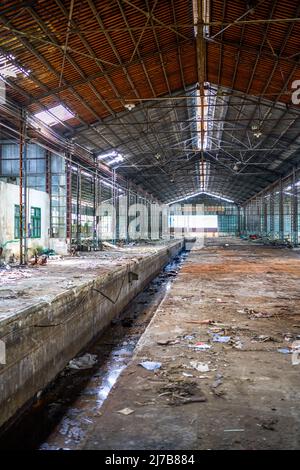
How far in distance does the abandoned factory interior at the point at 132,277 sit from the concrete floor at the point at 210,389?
2cm

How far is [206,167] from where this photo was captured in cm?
3384

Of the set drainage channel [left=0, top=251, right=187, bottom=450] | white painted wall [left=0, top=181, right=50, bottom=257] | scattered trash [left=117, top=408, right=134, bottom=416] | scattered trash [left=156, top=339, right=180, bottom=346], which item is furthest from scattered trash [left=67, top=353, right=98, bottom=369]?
white painted wall [left=0, top=181, right=50, bottom=257]

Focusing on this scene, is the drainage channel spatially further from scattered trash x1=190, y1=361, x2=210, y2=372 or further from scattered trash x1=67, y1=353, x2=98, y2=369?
scattered trash x1=190, y1=361, x2=210, y2=372

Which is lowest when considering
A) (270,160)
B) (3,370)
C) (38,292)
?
(3,370)

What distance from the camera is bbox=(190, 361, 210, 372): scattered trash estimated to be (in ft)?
13.0

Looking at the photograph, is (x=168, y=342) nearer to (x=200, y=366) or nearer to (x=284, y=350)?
(x=200, y=366)

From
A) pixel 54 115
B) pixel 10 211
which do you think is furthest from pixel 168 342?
pixel 54 115

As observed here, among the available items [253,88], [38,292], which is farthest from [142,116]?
[38,292]

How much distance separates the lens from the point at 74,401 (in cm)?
545

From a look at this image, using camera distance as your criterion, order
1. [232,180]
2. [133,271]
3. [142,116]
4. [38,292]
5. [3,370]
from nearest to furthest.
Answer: [3,370] < [38,292] < [133,271] < [142,116] < [232,180]

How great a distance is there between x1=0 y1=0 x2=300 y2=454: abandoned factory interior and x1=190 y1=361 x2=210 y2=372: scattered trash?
0.07 feet

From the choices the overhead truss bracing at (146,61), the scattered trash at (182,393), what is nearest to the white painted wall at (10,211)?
the overhead truss bracing at (146,61)

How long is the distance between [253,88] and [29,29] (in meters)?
9.69
